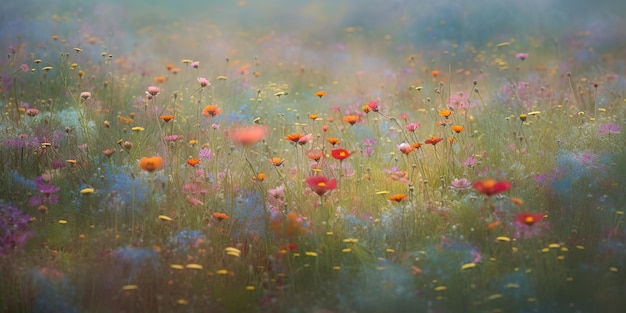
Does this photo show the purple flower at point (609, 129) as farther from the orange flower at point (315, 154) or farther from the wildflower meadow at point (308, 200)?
the orange flower at point (315, 154)

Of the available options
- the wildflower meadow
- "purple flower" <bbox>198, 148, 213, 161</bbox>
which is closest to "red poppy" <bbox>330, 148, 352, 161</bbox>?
the wildflower meadow

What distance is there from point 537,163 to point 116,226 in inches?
106

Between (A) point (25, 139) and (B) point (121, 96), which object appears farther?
(B) point (121, 96)

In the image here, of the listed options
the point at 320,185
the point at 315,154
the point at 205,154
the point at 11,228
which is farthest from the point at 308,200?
the point at 11,228

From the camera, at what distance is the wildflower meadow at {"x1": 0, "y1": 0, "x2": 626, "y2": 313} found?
10.3 feet

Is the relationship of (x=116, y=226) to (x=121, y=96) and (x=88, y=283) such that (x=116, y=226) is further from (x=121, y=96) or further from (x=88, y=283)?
(x=121, y=96)

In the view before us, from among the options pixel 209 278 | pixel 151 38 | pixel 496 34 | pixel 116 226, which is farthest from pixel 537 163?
pixel 151 38

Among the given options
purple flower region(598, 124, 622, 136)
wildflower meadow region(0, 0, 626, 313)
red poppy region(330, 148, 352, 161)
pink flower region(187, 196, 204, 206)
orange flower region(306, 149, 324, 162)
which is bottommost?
wildflower meadow region(0, 0, 626, 313)

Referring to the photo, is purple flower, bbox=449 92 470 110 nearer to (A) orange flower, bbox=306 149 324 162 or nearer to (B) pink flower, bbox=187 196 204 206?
(A) orange flower, bbox=306 149 324 162

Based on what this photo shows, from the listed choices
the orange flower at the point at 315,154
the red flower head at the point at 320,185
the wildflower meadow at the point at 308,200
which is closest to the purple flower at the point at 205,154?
the wildflower meadow at the point at 308,200

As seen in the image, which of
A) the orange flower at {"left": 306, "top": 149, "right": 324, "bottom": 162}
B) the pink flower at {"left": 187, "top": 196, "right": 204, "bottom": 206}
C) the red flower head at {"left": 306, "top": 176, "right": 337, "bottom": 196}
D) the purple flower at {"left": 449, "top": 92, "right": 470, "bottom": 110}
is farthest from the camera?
the purple flower at {"left": 449, "top": 92, "right": 470, "bottom": 110}

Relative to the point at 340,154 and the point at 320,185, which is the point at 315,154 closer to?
the point at 340,154

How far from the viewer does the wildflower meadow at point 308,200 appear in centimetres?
314

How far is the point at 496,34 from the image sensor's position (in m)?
9.71
